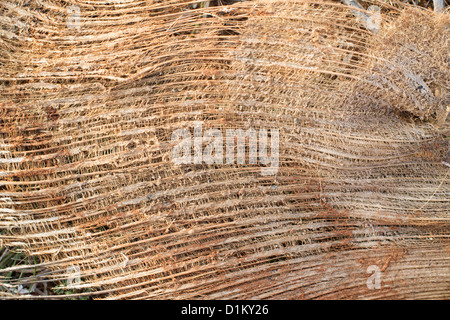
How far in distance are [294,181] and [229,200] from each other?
0.28 metres

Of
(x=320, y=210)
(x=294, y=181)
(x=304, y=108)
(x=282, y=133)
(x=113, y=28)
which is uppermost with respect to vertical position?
(x=113, y=28)

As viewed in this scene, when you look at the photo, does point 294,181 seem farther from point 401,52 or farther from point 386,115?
point 401,52

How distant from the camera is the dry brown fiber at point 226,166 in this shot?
4.64 ft

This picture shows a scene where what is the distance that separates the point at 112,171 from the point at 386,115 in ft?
4.10

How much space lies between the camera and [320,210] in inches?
58.0

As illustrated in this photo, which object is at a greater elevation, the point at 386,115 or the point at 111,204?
the point at 386,115

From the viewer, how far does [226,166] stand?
1.48 meters

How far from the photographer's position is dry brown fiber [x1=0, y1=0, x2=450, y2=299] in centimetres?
141

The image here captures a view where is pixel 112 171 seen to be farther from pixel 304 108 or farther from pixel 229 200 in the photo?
pixel 304 108

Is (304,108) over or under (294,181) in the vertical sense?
→ over

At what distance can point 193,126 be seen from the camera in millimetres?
1479

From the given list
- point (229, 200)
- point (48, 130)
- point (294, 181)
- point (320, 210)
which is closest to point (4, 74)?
point (48, 130)

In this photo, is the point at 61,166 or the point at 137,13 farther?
the point at 137,13

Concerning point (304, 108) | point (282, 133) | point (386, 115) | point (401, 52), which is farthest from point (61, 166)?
point (401, 52)
